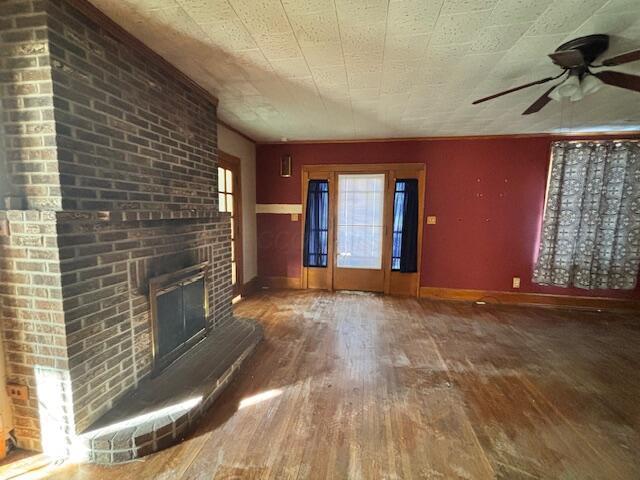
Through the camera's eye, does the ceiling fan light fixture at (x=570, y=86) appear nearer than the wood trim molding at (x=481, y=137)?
Yes

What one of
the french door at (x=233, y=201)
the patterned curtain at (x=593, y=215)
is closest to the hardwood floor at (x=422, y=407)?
the patterned curtain at (x=593, y=215)

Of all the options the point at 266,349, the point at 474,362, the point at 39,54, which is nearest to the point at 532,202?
the point at 474,362

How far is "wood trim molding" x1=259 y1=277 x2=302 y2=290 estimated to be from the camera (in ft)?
15.4

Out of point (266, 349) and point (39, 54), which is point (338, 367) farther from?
point (39, 54)

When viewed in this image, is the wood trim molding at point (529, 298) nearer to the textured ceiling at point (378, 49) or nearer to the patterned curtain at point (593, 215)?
the patterned curtain at point (593, 215)

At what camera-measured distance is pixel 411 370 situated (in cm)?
236

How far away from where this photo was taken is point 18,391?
148 cm

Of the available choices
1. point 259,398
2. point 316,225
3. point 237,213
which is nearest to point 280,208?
point 316,225

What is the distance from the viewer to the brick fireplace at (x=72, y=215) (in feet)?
4.41

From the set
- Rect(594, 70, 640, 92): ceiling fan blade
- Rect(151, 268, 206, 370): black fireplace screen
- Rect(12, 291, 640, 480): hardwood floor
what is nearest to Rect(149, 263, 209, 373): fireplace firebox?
Rect(151, 268, 206, 370): black fireplace screen

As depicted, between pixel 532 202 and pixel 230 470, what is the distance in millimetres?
4571

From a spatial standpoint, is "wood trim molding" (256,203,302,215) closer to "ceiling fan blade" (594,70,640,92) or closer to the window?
the window

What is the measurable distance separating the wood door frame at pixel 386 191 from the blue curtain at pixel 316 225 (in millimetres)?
66

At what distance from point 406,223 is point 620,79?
267 cm
